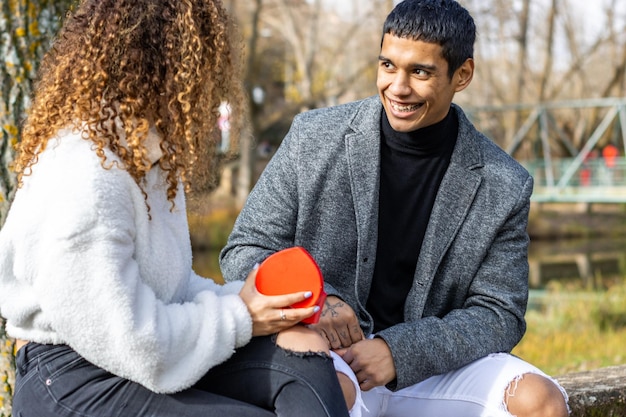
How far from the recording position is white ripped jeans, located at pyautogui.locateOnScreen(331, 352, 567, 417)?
2.27m

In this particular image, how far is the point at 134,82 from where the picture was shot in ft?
5.78

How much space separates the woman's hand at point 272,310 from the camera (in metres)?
1.77

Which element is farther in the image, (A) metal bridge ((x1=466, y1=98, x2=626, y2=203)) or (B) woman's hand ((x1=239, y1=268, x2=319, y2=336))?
(A) metal bridge ((x1=466, y1=98, x2=626, y2=203))

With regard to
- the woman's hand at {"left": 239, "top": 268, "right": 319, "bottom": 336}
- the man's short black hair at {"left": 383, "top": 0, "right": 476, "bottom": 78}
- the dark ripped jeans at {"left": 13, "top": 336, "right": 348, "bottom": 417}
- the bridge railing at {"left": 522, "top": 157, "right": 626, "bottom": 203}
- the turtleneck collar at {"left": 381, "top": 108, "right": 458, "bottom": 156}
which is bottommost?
the bridge railing at {"left": 522, "top": 157, "right": 626, "bottom": 203}

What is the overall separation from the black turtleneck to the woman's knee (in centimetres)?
71

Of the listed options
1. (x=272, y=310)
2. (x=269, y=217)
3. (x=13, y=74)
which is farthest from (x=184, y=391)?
(x=13, y=74)

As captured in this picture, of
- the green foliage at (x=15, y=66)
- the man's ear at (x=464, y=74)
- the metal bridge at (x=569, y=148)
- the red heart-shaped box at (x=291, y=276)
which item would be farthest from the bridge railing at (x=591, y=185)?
the red heart-shaped box at (x=291, y=276)

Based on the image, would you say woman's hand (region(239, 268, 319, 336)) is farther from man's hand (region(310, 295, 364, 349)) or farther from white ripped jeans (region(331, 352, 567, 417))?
white ripped jeans (region(331, 352, 567, 417))

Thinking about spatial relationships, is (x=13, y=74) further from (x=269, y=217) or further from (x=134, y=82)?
(x=134, y=82)

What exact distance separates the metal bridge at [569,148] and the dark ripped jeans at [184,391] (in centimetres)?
1227

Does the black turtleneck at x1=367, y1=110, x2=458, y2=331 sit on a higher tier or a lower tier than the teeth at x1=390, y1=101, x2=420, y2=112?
lower

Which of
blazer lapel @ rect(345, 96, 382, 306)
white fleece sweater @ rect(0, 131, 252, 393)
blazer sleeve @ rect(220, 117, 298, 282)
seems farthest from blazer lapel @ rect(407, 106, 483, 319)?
white fleece sweater @ rect(0, 131, 252, 393)

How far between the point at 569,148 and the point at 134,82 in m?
16.3

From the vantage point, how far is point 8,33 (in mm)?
2789
